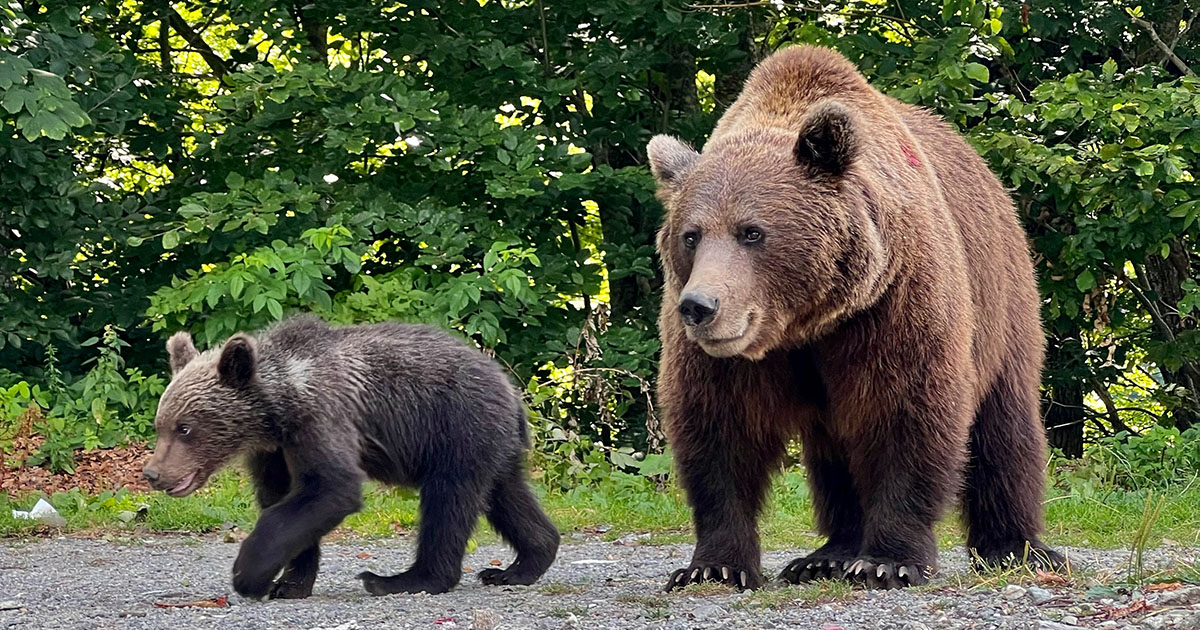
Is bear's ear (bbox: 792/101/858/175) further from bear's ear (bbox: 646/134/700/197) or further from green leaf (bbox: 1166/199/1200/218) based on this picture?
green leaf (bbox: 1166/199/1200/218)

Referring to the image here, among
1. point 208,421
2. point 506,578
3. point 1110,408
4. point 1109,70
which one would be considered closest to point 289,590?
point 208,421

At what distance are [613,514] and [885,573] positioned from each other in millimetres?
3789

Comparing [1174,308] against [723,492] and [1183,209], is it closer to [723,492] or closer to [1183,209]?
[1183,209]

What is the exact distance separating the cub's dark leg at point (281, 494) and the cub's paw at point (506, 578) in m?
0.73

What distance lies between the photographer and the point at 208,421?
593 centimetres

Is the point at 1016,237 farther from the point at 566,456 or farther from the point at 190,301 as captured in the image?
the point at 190,301

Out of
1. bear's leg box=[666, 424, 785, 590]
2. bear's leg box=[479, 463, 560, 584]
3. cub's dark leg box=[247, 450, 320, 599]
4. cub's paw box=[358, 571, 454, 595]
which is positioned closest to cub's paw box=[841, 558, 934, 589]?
bear's leg box=[666, 424, 785, 590]

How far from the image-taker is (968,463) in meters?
6.05

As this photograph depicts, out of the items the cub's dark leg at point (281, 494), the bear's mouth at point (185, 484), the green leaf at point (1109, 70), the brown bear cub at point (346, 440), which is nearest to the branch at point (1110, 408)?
the green leaf at point (1109, 70)

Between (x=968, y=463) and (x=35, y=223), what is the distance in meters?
8.25

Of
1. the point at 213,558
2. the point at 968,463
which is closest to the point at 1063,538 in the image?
the point at 968,463

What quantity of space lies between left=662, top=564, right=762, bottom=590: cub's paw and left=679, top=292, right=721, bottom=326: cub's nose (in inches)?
44.9

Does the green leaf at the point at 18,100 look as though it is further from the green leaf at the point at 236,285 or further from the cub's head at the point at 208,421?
the cub's head at the point at 208,421

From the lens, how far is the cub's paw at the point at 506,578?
6176mm
